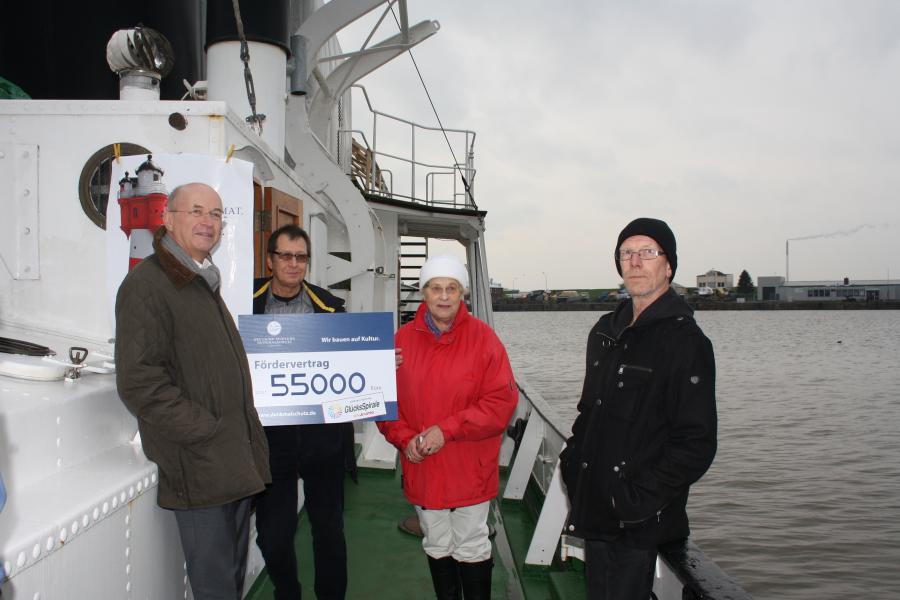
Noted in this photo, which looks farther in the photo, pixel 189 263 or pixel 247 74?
pixel 247 74

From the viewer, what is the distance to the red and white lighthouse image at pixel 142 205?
304 cm

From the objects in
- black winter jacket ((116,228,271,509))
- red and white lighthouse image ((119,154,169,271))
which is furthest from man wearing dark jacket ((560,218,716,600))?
red and white lighthouse image ((119,154,169,271))

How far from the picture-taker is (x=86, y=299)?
332cm

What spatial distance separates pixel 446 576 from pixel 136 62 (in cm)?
298

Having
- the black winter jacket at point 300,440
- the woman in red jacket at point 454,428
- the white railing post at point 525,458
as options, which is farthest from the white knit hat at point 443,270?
the white railing post at point 525,458

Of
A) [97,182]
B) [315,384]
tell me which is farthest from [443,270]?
[97,182]

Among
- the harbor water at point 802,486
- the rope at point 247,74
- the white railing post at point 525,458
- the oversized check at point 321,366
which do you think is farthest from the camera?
the harbor water at point 802,486

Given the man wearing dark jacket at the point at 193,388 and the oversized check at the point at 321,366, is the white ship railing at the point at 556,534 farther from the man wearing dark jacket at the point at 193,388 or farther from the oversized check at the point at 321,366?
the man wearing dark jacket at the point at 193,388

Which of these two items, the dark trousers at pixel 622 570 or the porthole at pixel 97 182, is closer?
the dark trousers at pixel 622 570

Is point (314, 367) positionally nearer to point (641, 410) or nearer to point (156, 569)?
point (156, 569)

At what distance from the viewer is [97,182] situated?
336 centimetres

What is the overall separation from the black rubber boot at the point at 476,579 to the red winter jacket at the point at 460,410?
309 mm

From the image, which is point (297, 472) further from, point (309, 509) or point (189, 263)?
point (189, 263)

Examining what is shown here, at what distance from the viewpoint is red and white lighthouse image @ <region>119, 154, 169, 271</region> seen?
9.98ft
